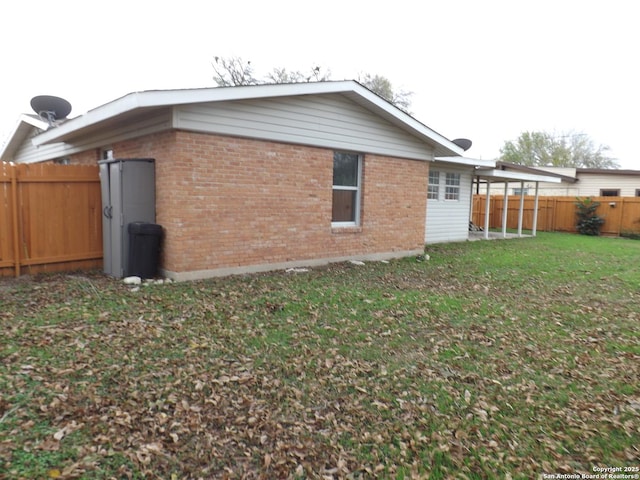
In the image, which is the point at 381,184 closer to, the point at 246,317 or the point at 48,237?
the point at 246,317

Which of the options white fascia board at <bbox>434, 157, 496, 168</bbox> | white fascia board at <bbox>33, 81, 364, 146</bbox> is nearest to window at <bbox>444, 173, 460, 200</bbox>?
white fascia board at <bbox>434, 157, 496, 168</bbox>

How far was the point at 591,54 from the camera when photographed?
542 inches

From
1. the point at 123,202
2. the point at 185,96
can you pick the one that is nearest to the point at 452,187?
the point at 185,96

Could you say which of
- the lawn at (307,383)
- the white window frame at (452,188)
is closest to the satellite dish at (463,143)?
the white window frame at (452,188)

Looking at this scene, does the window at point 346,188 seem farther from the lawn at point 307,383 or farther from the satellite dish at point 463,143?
the satellite dish at point 463,143

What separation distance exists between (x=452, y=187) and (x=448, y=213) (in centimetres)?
101

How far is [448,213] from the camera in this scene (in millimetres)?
14734

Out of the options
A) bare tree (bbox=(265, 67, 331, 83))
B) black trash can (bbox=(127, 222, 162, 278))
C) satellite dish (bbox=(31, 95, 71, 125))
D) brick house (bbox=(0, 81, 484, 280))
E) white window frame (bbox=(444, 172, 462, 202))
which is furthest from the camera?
bare tree (bbox=(265, 67, 331, 83))

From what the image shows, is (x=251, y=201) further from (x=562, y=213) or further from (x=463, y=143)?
(x=562, y=213)

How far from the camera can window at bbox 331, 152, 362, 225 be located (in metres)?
9.45

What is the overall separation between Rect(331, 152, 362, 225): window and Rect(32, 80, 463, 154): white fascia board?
4.58 feet

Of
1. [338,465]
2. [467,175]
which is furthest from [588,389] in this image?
[467,175]

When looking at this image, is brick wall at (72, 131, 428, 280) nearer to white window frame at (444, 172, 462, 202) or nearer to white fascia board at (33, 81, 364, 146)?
white fascia board at (33, 81, 364, 146)

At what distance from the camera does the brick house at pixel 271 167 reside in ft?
22.7
